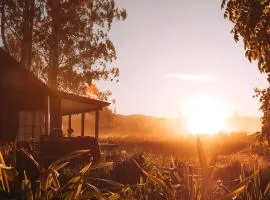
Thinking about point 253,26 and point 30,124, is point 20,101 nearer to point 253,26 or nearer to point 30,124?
point 30,124

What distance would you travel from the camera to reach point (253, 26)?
21.2ft

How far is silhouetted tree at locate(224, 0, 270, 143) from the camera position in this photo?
6469 mm

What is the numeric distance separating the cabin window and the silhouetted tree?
12963mm

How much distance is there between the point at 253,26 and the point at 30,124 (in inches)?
553

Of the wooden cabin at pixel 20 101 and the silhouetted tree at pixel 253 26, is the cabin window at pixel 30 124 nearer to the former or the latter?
the wooden cabin at pixel 20 101

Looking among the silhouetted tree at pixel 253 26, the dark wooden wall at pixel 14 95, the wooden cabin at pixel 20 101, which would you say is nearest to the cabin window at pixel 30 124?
the wooden cabin at pixel 20 101

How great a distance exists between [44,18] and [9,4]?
2071 millimetres

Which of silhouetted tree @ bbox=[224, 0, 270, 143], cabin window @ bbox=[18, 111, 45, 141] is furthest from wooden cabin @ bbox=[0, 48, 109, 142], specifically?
silhouetted tree @ bbox=[224, 0, 270, 143]

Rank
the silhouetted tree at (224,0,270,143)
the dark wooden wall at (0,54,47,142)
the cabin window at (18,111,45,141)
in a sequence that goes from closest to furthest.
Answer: the silhouetted tree at (224,0,270,143) < the dark wooden wall at (0,54,47,142) < the cabin window at (18,111,45,141)

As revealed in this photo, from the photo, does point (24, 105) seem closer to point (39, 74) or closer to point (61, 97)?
point (61, 97)

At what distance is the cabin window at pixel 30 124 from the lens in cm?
1880

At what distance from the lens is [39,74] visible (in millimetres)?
30266

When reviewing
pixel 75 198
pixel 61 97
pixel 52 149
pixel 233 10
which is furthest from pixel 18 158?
pixel 61 97

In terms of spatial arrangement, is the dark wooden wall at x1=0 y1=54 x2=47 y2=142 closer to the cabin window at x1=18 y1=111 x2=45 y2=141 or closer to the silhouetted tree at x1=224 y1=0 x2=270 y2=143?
the cabin window at x1=18 y1=111 x2=45 y2=141
